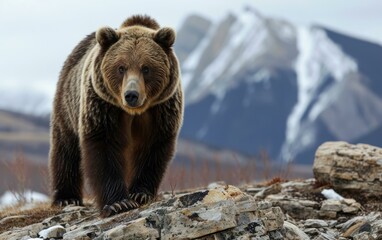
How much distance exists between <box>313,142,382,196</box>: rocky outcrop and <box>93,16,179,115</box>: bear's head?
2734 mm

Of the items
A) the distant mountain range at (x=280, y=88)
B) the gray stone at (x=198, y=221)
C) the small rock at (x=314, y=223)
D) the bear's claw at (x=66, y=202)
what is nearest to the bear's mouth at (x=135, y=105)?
the gray stone at (x=198, y=221)

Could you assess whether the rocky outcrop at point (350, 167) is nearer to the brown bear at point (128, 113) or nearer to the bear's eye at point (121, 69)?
the brown bear at point (128, 113)

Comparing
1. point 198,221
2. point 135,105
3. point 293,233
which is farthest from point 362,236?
point 135,105

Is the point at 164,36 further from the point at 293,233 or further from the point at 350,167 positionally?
the point at 350,167

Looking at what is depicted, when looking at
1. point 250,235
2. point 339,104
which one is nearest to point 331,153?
point 250,235

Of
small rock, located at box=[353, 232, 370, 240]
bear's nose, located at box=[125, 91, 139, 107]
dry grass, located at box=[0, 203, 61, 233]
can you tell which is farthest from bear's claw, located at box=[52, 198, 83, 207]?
small rock, located at box=[353, 232, 370, 240]

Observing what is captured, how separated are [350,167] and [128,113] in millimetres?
3161

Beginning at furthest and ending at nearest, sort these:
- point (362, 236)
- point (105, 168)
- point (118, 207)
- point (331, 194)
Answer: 1. point (331, 194)
2. point (105, 168)
3. point (362, 236)
4. point (118, 207)

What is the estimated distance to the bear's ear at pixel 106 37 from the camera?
29.2 feet

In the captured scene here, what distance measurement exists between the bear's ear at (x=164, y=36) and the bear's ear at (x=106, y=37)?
42 centimetres

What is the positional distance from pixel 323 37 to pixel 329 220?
18169 cm

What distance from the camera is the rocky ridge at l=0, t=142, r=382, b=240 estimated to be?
25.2 feet

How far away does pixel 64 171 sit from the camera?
1094 cm

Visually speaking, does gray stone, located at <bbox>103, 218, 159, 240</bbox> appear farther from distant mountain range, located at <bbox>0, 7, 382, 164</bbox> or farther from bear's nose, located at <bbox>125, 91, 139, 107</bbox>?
distant mountain range, located at <bbox>0, 7, 382, 164</bbox>
